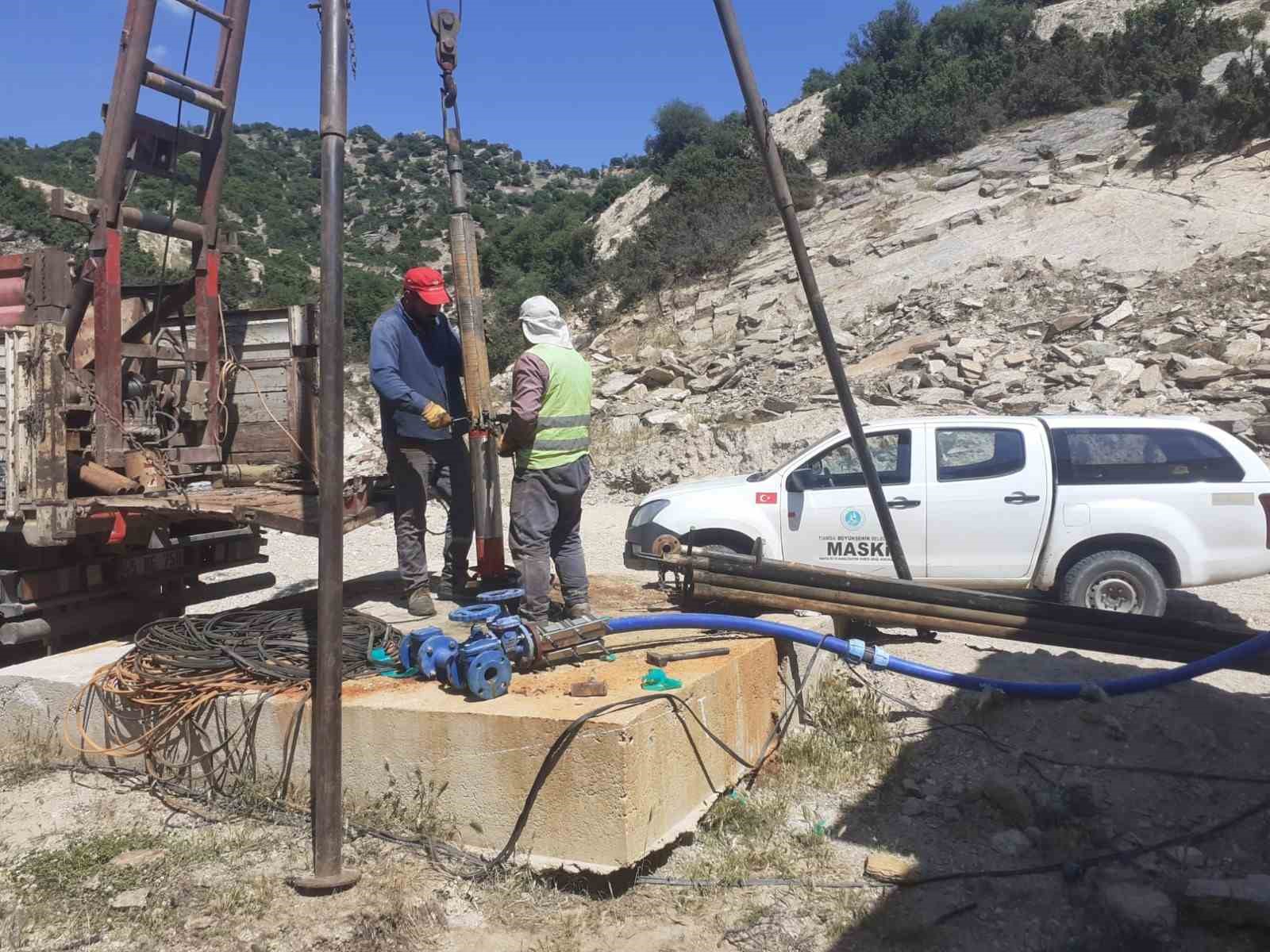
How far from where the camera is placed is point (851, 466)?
8078 mm

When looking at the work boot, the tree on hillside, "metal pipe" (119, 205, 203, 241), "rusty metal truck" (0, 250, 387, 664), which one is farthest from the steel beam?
the tree on hillside

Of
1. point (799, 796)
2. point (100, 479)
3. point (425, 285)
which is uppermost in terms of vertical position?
point (425, 285)

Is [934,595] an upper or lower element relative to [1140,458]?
lower

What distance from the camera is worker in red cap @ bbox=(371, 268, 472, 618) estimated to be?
223 inches

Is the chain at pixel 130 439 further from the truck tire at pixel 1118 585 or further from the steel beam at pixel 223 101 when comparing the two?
the truck tire at pixel 1118 585

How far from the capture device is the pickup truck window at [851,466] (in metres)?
7.96

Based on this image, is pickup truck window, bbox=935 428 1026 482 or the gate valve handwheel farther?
pickup truck window, bbox=935 428 1026 482

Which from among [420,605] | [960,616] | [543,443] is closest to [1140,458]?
[960,616]

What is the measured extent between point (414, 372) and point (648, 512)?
2.92 m

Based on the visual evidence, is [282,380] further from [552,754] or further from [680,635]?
[552,754]

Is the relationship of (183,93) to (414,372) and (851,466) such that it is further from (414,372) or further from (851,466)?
(851,466)

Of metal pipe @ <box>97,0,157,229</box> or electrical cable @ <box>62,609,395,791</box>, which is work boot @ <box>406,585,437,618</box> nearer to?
electrical cable @ <box>62,609,395,791</box>

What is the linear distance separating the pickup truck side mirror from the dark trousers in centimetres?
289

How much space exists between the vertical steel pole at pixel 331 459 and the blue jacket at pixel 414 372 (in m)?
1.80
